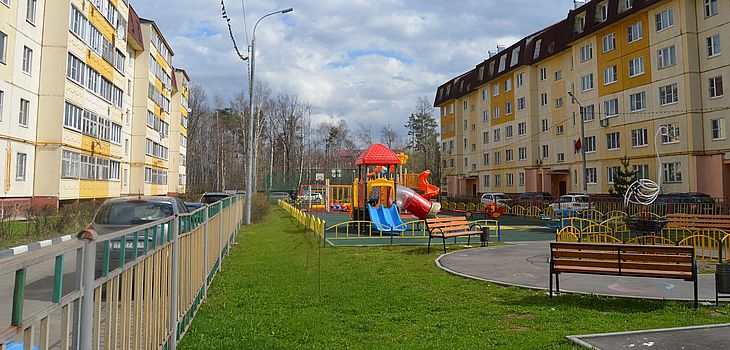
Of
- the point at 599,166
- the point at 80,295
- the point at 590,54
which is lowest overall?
the point at 80,295

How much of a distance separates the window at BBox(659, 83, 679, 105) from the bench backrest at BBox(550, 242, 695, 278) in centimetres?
2772

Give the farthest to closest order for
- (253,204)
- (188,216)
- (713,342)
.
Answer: (253,204), (188,216), (713,342)

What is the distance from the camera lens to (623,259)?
7738 mm

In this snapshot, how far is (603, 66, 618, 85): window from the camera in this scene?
36.4 m

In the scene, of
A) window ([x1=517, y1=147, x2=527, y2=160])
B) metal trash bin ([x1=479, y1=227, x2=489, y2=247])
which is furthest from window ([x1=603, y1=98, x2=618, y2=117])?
metal trash bin ([x1=479, y1=227, x2=489, y2=247])

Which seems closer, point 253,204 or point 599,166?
point 253,204

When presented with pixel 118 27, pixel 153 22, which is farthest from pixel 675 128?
pixel 153 22

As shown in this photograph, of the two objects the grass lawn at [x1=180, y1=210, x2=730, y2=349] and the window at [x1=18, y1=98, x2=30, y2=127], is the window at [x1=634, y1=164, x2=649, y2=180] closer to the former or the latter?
the grass lawn at [x1=180, y1=210, x2=730, y2=349]

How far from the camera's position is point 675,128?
30.8 meters

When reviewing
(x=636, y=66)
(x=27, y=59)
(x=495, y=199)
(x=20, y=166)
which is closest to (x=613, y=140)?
(x=636, y=66)

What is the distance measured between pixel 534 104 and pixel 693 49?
17767 mm

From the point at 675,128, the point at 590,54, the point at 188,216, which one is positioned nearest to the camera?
the point at 188,216

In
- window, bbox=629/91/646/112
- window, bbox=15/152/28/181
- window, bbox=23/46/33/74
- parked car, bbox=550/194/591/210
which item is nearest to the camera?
window, bbox=15/152/28/181

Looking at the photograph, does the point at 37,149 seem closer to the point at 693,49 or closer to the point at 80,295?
the point at 80,295
